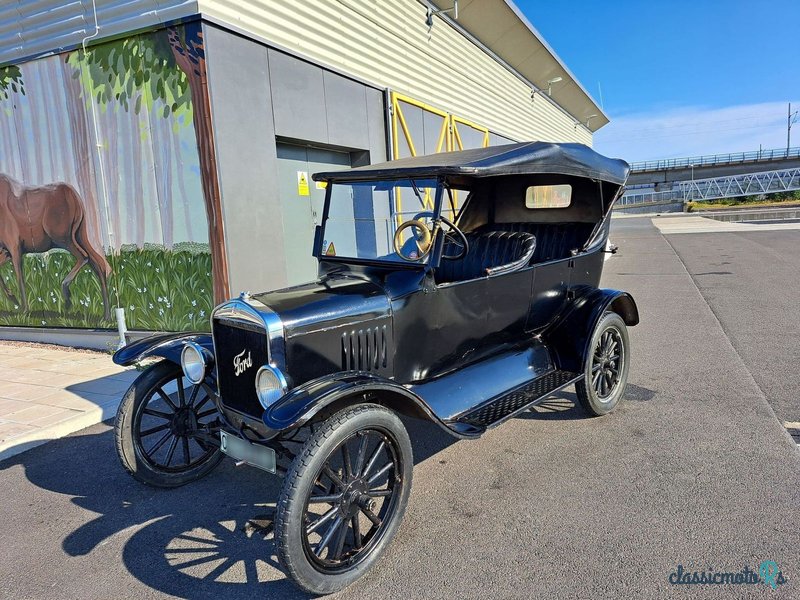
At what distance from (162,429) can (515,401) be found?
224 cm

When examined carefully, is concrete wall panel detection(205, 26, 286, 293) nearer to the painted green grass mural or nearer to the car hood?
the painted green grass mural

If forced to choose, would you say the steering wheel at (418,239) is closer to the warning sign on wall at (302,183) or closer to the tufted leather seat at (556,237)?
the tufted leather seat at (556,237)

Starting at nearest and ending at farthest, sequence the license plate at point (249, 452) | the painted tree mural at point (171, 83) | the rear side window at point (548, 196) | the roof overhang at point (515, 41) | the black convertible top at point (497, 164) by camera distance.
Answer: the license plate at point (249, 452), the black convertible top at point (497, 164), the rear side window at point (548, 196), the painted tree mural at point (171, 83), the roof overhang at point (515, 41)

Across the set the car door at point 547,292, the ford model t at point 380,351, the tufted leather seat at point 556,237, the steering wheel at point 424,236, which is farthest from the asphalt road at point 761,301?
the steering wheel at point 424,236

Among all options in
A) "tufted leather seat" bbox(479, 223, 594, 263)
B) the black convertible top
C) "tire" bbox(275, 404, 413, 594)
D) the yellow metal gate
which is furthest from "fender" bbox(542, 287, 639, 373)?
the yellow metal gate

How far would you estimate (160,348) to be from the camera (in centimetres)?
340

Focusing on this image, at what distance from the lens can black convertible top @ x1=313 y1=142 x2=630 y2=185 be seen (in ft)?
10.5

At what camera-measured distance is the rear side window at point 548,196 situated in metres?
4.96

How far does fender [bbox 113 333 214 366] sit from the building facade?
2657mm

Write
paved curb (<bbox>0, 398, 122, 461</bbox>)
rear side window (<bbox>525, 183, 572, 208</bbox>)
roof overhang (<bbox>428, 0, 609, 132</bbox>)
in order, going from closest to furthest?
paved curb (<bbox>0, 398, 122, 461</bbox>), rear side window (<bbox>525, 183, 572, 208</bbox>), roof overhang (<bbox>428, 0, 609, 132</bbox>)

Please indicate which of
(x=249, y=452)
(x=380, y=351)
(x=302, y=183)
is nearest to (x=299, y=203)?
(x=302, y=183)

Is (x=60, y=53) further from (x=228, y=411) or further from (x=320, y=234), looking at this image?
(x=228, y=411)
